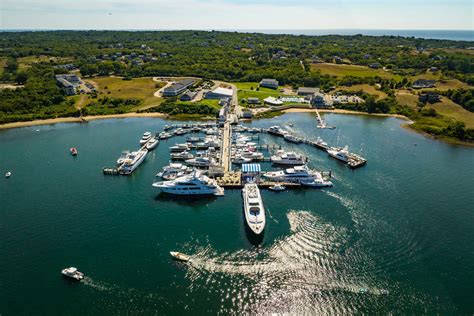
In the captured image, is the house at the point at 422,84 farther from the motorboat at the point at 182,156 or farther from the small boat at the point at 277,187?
the motorboat at the point at 182,156

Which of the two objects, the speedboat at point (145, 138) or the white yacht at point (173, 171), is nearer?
the white yacht at point (173, 171)

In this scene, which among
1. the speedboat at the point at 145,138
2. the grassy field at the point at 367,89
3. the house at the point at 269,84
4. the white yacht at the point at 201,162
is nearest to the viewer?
the white yacht at the point at 201,162

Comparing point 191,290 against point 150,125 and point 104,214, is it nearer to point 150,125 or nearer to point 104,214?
point 104,214

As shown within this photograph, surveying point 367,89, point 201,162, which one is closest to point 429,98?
point 367,89

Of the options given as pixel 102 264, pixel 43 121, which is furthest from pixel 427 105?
pixel 43 121

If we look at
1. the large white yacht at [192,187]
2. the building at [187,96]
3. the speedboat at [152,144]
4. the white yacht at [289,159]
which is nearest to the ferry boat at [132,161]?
the speedboat at [152,144]

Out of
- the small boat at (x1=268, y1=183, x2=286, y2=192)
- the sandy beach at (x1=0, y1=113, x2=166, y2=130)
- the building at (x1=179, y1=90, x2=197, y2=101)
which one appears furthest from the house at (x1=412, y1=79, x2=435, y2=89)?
the sandy beach at (x1=0, y1=113, x2=166, y2=130)

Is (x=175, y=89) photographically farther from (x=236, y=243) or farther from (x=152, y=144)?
(x=236, y=243)
